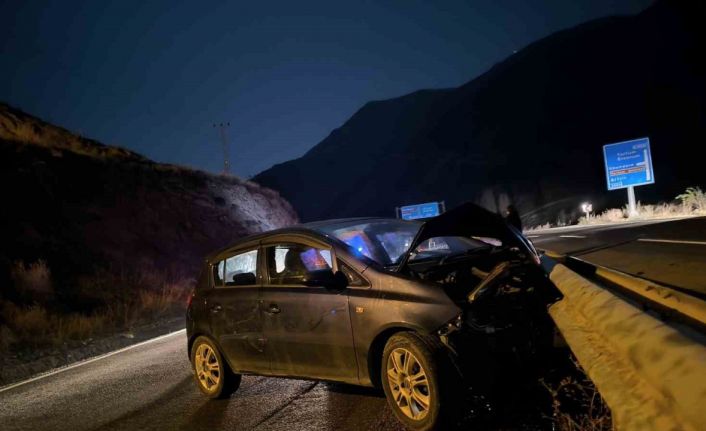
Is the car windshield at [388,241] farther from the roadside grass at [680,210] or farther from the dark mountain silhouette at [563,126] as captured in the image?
the dark mountain silhouette at [563,126]

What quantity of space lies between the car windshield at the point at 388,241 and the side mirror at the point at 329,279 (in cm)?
31

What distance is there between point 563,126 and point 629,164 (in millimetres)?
42959

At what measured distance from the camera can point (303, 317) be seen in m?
4.80

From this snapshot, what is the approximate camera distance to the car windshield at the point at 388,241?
510 cm

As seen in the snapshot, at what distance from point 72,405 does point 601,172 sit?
67.7 meters

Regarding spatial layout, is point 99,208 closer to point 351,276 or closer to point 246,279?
point 246,279

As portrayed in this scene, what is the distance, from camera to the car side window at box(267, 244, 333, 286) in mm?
5121

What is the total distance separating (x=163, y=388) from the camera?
257 inches

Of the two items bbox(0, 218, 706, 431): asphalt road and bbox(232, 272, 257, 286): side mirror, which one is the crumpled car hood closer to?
bbox(0, 218, 706, 431): asphalt road

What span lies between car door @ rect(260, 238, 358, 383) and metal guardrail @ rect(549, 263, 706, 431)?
1827 mm

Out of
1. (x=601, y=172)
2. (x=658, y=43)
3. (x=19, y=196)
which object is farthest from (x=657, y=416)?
(x=658, y=43)

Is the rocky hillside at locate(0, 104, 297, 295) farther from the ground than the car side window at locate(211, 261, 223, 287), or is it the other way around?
the rocky hillside at locate(0, 104, 297, 295)

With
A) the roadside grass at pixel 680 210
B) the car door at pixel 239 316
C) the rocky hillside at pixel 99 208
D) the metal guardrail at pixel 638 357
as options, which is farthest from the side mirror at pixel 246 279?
the roadside grass at pixel 680 210

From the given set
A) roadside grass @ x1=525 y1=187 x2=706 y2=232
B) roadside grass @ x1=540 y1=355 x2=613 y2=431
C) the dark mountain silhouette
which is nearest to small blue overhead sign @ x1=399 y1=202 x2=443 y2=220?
the dark mountain silhouette
